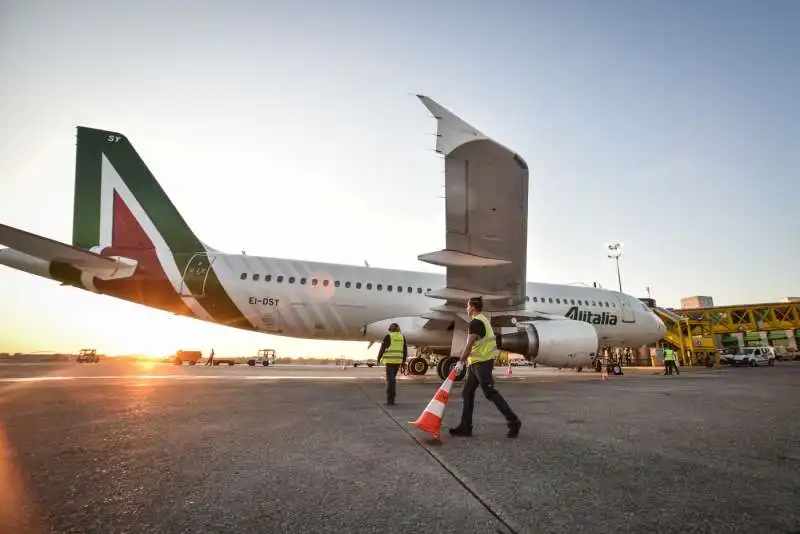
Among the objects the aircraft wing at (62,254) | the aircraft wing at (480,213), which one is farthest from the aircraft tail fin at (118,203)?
the aircraft wing at (480,213)

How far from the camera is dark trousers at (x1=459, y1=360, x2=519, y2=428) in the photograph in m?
4.39

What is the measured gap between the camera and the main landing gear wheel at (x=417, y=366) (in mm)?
16953

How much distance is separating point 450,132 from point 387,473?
569 centimetres

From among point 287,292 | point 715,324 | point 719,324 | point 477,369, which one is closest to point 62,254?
point 287,292

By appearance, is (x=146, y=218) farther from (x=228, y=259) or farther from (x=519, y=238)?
(x=519, y=238)

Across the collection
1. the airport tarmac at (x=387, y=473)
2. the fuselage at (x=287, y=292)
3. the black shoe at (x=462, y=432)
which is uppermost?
the fuselage at (x=287, y=292)

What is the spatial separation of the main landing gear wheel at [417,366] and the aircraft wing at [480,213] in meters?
6.28

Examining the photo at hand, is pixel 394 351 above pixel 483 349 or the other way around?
the other way around

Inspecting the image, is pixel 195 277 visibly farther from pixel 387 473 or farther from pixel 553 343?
pixel 387 473

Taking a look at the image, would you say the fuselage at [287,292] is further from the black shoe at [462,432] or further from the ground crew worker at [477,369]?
the black shoe at [462,432]

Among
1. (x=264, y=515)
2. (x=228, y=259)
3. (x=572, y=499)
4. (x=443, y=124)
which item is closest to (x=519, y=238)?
(x=443, y=124)

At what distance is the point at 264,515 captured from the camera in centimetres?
214

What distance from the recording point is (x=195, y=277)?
42.5 feet

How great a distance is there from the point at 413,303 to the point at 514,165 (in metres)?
8.01
